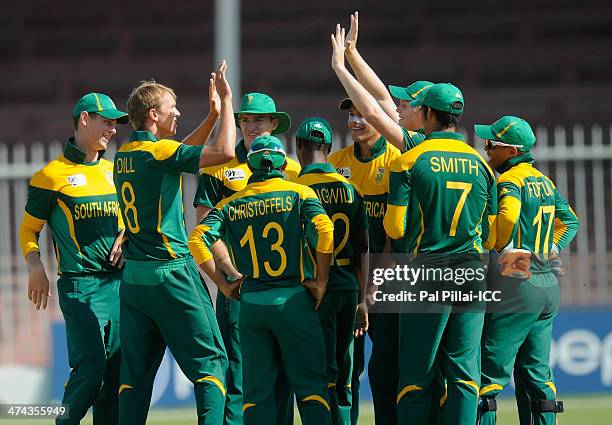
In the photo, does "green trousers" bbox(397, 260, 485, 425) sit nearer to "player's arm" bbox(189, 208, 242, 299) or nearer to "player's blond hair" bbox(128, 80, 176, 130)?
"player's arm" bbox(189, 208, 242, 299)

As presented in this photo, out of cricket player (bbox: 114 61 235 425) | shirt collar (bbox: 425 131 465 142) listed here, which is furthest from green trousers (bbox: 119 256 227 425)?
shirt collar (bbox: 425 131 465 142)

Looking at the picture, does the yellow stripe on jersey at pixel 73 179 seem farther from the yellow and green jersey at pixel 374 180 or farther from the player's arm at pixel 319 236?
the player's arm at pixel 319 236

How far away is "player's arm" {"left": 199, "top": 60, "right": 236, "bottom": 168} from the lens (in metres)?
5.91

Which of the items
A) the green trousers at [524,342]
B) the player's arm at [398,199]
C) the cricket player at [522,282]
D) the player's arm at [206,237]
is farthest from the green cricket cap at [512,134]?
the player's arm at [206,237]

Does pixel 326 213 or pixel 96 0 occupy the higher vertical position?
pixel 96 0

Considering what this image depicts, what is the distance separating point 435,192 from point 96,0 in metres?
12.2

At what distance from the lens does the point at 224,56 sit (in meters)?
11.6

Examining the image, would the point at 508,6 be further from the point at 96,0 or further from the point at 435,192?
the point at 435,192

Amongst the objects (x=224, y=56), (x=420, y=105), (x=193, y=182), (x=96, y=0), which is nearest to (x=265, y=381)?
(x=420, y=105)

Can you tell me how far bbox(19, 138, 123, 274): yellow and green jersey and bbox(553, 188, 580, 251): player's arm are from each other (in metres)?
2.51

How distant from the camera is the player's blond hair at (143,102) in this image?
6.27 metres

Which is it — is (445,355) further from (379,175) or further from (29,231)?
(29,231)

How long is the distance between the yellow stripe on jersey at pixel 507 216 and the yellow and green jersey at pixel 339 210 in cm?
71

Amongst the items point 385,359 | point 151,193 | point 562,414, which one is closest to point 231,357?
point 385,359
